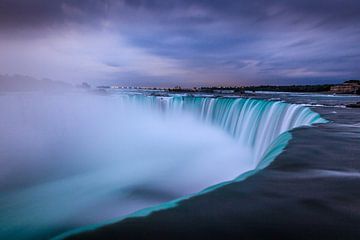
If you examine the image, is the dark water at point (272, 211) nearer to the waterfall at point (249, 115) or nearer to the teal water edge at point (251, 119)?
the teal water edge at point (251, 119)

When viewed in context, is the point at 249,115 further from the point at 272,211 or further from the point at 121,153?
the point at 272,211

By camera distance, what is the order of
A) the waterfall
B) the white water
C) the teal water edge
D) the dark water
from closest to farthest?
the dark water < the teal water edge < the white water < the waterfall

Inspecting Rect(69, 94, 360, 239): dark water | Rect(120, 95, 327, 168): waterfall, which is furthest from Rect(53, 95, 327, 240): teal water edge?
Rect(69, 94, 360, 239): dark water

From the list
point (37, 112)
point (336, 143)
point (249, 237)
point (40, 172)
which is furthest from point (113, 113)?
point (249, 237)

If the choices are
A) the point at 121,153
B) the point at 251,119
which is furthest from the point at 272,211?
the point at 121,153

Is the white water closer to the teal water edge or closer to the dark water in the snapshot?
the teal water edge

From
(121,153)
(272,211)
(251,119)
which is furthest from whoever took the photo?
(121,153)
